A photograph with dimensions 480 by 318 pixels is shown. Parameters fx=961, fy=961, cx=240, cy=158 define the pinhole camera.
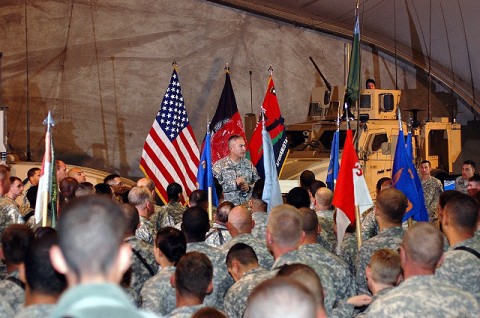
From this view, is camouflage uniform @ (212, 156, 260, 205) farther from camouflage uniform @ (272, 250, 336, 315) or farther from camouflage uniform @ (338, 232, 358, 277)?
camouflage uniform @ (272, 250, 336, 315)

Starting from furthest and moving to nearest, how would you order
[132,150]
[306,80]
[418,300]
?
[306,80] < [132,150] < [418,300]

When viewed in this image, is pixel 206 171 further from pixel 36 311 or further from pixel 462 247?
pixel 36 311

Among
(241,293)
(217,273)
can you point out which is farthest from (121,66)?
(241,293)

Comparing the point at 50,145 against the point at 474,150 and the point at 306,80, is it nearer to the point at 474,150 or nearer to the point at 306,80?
the point at 306,80

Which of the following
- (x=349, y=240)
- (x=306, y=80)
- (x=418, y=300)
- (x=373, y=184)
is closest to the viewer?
(x=418, y=300)

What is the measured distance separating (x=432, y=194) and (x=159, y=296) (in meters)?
8.17

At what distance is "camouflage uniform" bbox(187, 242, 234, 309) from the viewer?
6.62 meters

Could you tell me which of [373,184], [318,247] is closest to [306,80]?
[373,184]

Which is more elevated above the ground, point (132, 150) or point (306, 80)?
point (306, 80)

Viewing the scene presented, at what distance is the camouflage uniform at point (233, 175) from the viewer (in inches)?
446

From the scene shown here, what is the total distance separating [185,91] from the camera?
2000 cm

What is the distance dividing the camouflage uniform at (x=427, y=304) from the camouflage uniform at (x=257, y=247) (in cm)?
267

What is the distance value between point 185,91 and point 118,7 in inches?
86.4

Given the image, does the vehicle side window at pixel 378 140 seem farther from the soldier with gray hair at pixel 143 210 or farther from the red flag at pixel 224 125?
the soldier with gray hair at pixel 143 210
